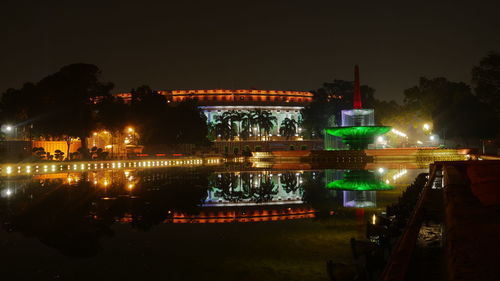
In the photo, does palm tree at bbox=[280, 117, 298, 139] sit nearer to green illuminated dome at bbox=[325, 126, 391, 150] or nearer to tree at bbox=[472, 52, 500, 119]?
green illuminated dome at bbox=[325, 126, 391, 150]

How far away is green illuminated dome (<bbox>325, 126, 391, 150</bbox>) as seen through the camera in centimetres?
4597

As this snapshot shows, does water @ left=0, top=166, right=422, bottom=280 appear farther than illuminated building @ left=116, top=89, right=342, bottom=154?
No

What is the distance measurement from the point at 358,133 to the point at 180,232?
38481 millimetres

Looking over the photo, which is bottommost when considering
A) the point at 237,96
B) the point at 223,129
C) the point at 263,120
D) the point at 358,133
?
the point at 358,133

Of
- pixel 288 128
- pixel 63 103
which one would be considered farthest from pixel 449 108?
pixel 63 103

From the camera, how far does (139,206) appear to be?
46.2 ft

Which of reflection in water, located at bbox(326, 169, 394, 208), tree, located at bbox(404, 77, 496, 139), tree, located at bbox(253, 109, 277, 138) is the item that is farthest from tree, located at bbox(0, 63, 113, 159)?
tree, located at bbox(253, 109, 277, 138)

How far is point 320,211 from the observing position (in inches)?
506

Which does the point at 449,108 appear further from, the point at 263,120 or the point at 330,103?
the point at 263,120

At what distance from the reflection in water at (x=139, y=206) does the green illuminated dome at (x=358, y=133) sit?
26.7 m

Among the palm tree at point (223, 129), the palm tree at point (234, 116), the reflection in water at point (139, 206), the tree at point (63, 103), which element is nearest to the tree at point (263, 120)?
the palm tree at point (234, 116)

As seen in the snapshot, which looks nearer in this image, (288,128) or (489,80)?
(489,80)

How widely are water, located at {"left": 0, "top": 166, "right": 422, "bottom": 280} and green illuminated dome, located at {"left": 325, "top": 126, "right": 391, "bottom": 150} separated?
94.5 feet

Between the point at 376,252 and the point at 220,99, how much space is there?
106 meters
